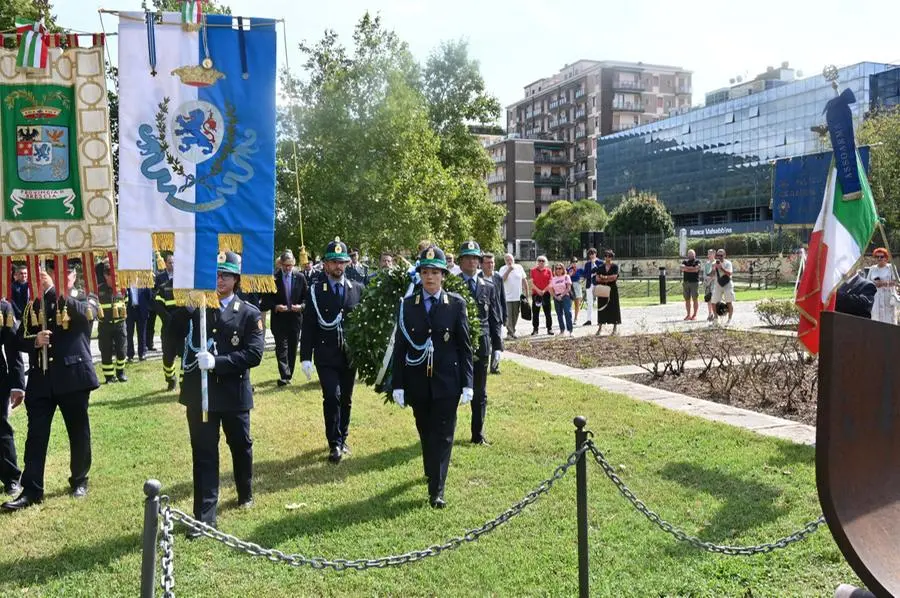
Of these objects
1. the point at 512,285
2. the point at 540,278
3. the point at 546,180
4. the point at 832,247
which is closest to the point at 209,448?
the point at 832,247

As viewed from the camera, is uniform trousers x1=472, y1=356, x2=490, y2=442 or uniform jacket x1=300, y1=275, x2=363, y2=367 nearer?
uniform jacket x1=300, y1=275, x2=363, y2=367

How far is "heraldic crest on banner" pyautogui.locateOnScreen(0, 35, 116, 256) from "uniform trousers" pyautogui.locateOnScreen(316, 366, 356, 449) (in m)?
2.62

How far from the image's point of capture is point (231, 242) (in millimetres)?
5926

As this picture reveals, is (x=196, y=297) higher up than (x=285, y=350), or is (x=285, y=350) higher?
(x=196, y=297)

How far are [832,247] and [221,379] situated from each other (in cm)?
568

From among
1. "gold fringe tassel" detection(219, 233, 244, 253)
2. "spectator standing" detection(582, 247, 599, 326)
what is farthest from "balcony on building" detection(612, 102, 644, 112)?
"gold fringe tassel" detection(219, 233, 244, 253)

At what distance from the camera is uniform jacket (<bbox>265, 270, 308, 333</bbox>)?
479 inches

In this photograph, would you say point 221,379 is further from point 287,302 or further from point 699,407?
point 287,302

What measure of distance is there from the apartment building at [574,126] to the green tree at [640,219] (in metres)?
36.3

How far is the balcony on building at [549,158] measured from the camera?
108688 mm

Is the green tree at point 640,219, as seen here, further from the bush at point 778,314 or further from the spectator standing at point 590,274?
the bush at point 778,314

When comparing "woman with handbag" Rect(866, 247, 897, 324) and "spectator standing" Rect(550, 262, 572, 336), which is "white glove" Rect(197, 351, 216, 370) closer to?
"woman with handbag" Rect(866, 247, 897, 324)

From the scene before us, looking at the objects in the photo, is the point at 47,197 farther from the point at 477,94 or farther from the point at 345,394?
the point at 477,94

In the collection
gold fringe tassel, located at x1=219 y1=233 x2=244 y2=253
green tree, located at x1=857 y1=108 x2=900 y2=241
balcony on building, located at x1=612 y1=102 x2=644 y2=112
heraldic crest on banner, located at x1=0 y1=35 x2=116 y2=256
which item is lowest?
gold fringe tassel, located at x1=219 y1=233 x2=244 y2=253
